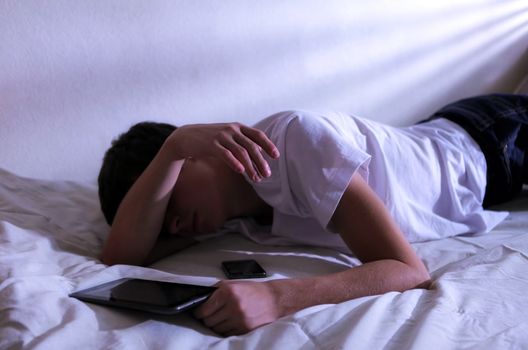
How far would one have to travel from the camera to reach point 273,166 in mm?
891

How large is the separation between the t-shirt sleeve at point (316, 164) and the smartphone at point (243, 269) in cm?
13

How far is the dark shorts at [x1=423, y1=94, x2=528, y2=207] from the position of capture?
1.21m

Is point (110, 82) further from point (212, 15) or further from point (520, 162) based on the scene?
point (520, 162)

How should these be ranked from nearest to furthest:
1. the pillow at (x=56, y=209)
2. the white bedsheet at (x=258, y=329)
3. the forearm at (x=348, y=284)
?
the white bedsheet at (x=258, y=329) < the forearm at (x=348, y=284) < the pillow at (x=56, y=209)

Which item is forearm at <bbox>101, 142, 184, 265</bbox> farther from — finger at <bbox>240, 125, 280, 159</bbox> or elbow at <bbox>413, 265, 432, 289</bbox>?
elbow at <bbox>413, 265, 432, 289</bbox>

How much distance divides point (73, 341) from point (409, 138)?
34.3 inches

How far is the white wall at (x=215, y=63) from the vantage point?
44.1 inches

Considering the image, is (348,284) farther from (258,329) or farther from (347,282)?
(258,329)

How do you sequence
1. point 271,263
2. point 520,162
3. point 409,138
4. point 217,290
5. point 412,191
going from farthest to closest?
1. point 520,162
2. point 409,138
3. point 412,191
4. point 271,263
5. point 217,290

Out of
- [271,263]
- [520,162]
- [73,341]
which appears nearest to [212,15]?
[271,263]

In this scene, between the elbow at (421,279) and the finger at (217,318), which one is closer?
the finger at (217,318)

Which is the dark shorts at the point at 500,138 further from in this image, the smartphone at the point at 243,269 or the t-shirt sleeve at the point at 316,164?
the smartphone at the point at 243,269

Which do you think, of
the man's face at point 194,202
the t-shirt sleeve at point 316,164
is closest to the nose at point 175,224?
the man's face at point 194,202

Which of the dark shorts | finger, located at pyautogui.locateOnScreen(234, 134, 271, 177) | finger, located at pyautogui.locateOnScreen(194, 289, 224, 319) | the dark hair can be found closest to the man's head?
the dark hair
